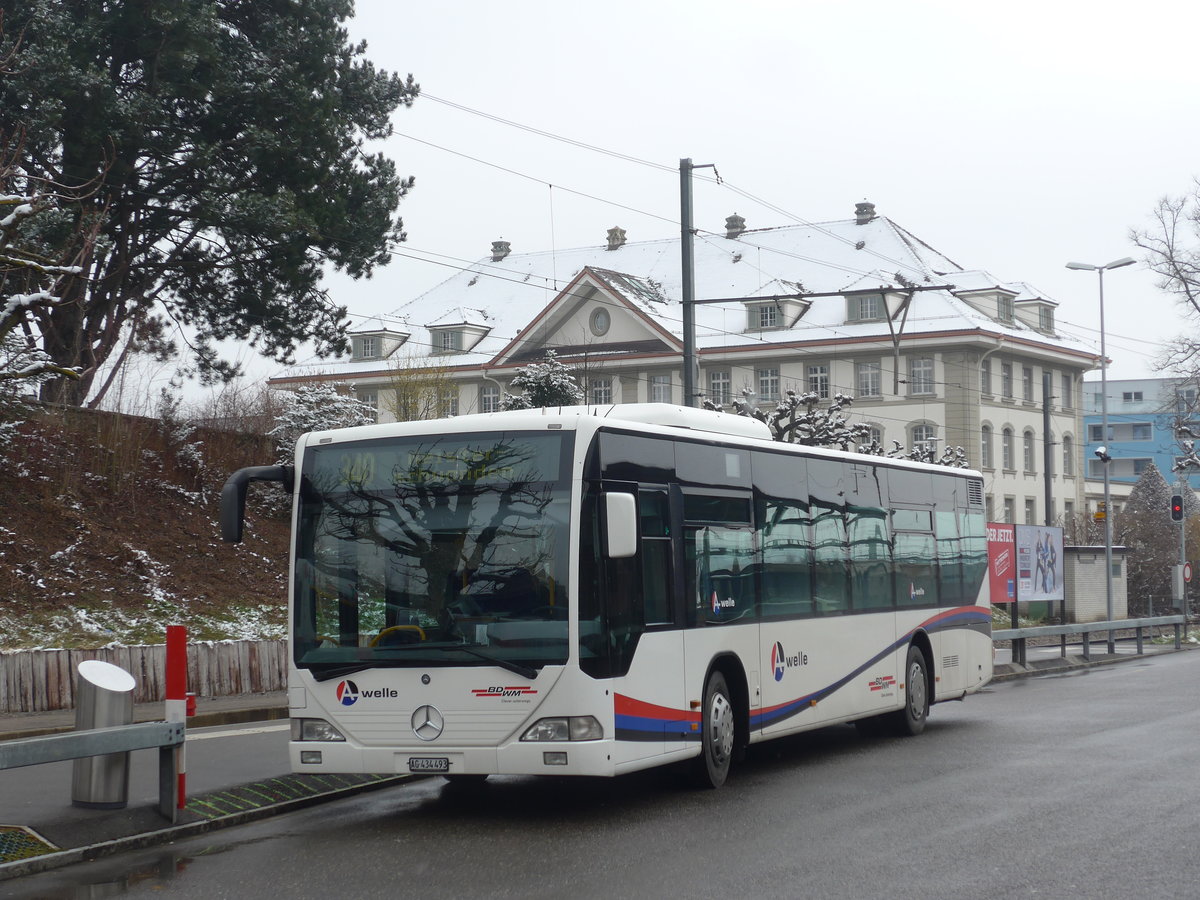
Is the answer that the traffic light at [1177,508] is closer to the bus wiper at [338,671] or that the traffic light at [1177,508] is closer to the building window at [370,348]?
the bus wiper at [338,671]

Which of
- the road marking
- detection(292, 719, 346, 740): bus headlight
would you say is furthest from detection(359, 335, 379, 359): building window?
detection(292, 719, 346, 740): bus headlight

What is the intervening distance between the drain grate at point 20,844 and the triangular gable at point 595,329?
61458mm

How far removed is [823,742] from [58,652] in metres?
8.82

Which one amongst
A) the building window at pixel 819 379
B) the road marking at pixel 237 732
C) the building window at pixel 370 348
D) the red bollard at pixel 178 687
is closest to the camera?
the red bollard at pixel 178 687

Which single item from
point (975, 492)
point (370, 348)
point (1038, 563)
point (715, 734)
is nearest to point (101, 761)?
point (715, 734)

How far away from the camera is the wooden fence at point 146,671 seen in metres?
18.0

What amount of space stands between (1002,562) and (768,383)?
42.7 metres

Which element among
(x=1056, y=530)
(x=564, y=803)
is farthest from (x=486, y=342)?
(x=564, y=803)

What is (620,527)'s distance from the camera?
10.9 metres

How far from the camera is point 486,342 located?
76625mm

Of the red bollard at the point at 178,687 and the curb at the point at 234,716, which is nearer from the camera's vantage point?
the red bollard at the point at 178,687

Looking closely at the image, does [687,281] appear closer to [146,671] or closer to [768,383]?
[146,671]

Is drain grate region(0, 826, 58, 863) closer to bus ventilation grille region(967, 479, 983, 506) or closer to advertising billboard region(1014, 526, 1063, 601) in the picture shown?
bus ventilation grille region(967, 479, 983, 506)

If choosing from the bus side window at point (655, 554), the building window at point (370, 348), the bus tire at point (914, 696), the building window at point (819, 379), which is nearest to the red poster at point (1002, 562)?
the bus tire at point (914, 696)
